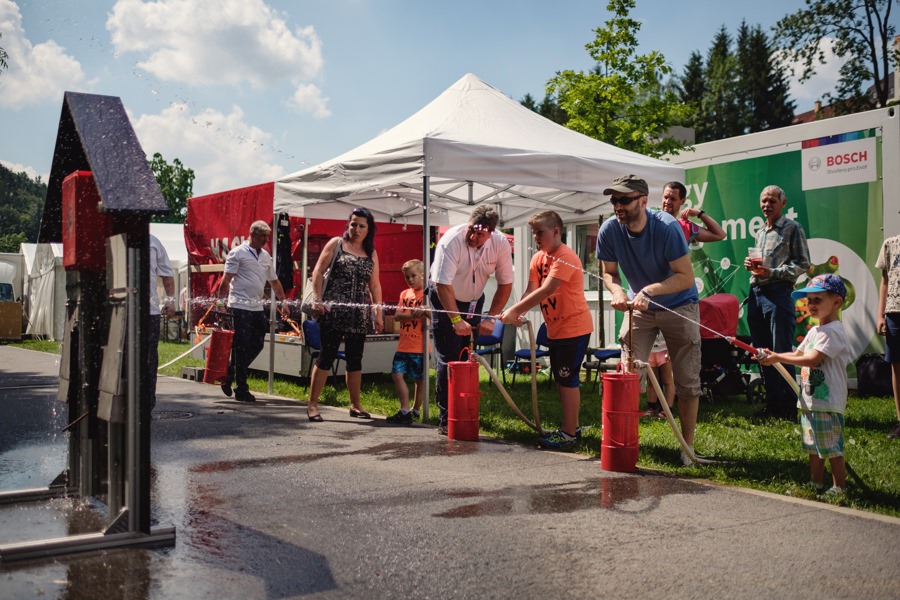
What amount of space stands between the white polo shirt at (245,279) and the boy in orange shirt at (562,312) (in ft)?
14.1

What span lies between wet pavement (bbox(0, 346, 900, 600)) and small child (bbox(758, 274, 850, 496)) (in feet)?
1.07

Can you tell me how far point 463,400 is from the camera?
7.01m

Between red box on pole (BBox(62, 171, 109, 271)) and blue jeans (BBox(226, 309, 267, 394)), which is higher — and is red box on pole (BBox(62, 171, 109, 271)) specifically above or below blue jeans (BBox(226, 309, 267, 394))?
above

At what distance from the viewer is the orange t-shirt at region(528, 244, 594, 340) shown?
6.65 m

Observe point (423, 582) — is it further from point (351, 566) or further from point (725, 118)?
point (725, 118)

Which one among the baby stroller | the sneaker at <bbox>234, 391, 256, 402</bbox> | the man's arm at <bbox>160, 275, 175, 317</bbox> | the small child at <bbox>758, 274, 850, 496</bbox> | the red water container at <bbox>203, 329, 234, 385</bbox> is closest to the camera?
the small child at <bbox>758, 274, 850, 496</bbox>

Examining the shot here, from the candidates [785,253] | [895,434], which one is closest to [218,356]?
[785,253]

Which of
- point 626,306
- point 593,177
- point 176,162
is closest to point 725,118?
point 176,162

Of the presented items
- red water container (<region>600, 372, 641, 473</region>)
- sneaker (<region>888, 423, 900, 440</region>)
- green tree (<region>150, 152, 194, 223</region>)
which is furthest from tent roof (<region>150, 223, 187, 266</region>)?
green tree (<region>150, 152, 194, 223</region>)

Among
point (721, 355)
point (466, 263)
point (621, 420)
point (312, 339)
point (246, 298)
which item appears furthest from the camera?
point (312, 339)

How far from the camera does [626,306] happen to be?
5.76 m

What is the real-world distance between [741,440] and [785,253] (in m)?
2.08

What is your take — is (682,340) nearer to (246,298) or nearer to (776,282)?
(776,282)

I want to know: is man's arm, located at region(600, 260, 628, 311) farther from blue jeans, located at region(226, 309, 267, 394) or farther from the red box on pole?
blue jeans, located at region(226, 309, 267, 394)
